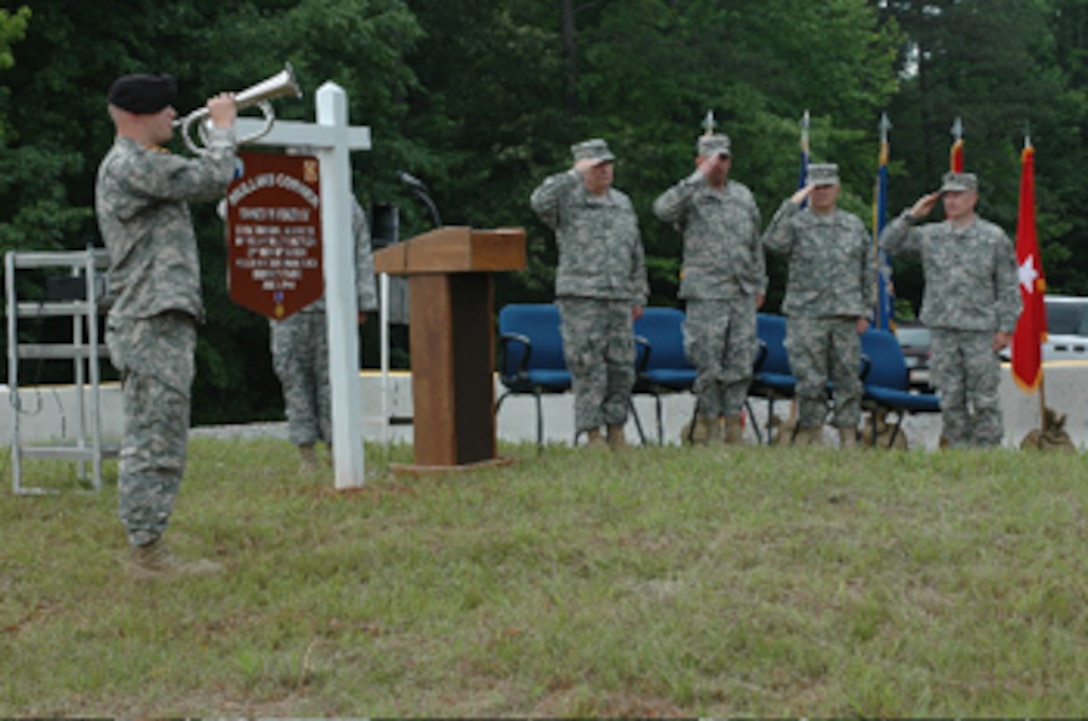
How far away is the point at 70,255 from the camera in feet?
27.7

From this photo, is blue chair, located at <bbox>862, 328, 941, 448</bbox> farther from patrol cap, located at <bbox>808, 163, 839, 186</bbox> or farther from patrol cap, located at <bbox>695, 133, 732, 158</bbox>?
patrol cap, located at <bbox>695, 133, 732, 158</bbox>

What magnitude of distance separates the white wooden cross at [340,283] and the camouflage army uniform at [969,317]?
13.4ft

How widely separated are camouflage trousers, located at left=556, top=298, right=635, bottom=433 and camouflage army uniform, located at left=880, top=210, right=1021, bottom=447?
7.49ft

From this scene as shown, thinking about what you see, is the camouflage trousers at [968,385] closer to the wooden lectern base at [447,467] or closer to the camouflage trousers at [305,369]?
the wooden lectern base at [447,467]

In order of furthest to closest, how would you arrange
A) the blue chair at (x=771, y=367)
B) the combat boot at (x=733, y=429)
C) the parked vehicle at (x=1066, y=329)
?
the parked vehicle at (x=1066, y=329)
the blue chair at (x=771, y=367)
the combat boot at (x=733, y=429)

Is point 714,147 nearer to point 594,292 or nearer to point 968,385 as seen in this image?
point 594,292

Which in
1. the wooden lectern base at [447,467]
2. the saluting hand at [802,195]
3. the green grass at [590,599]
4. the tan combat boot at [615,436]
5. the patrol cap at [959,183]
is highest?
the patrol cap at [959,183]

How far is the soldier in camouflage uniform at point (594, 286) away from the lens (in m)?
9.16

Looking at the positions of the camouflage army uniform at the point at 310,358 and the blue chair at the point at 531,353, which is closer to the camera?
the camouflage army uniform at the point at 310,358

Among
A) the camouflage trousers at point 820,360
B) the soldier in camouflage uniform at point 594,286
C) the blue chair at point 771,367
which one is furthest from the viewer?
the blue chair at point 771,367

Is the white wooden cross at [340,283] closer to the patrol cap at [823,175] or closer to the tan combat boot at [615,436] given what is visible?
the tan combat boot at [615,436]

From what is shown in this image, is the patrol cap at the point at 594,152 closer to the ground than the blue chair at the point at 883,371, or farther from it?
farther from it

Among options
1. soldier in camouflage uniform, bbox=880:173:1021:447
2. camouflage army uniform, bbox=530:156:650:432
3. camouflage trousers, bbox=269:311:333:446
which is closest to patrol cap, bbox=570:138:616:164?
camouflage army uniform, bbox=530:156:650:432

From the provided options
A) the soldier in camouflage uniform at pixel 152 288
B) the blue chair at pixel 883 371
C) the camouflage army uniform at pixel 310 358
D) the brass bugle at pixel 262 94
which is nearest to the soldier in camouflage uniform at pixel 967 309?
the blue chair at pixel 883 371
